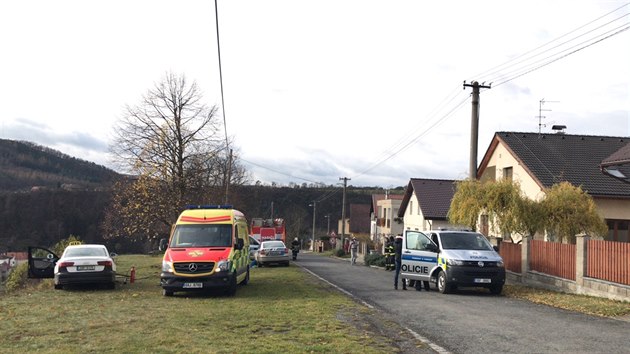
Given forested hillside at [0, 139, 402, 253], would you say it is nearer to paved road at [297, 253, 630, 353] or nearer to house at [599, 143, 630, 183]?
paved road at [297, 253, 630, 353]

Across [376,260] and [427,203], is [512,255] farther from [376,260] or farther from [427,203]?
[427,203]

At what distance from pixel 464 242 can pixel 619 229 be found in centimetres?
1203

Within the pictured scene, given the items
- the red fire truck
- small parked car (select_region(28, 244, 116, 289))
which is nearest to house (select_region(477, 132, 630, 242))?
small parked car (select_region(28, 244, 116, 289))

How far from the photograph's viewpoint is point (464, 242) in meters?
18.4

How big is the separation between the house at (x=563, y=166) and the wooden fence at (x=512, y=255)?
8.16ft

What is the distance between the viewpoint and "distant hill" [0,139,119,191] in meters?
89.2

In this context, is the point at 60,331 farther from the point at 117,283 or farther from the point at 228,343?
the point at 117,283

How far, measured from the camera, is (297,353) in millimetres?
8133

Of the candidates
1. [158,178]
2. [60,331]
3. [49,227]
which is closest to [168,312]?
[60,331]

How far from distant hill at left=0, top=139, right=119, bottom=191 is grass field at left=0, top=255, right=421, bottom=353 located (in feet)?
248

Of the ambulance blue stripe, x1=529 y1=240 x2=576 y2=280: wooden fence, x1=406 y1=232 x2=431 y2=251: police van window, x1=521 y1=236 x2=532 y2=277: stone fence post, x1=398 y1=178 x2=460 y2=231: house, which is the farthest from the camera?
x1=398 y1=178 x2=460 y2=231: house

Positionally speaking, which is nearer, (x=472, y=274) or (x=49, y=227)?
(x=472, y=274)

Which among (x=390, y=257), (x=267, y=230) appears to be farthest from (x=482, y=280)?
(x=267, y=230)

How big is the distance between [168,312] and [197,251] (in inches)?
143
